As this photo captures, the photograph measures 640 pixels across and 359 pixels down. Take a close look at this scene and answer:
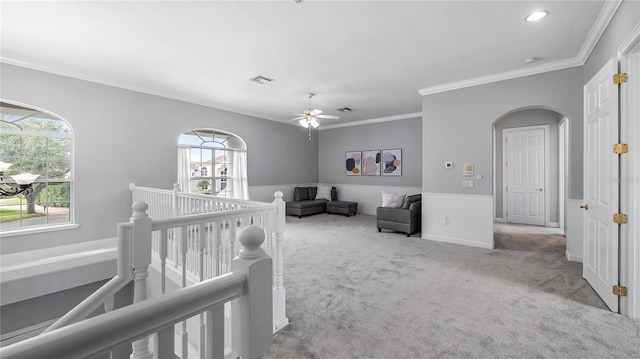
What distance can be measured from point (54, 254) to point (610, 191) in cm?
688

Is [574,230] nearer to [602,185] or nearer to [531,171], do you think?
[602,185]

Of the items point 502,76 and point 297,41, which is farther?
point 502,76

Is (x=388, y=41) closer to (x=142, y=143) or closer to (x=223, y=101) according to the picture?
(x=223, y=101)

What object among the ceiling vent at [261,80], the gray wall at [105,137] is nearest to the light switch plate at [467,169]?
the ceiling vent at [261,80]

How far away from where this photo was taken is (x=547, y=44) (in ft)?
11.2

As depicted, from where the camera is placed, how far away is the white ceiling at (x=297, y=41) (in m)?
2.70

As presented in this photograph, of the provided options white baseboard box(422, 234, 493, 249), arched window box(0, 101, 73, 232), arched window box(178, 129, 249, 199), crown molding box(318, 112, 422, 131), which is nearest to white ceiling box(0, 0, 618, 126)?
arched window box(0, 101, 73, 232)

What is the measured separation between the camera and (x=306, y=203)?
25.1ft

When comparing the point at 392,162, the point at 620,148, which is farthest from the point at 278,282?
the point at 392,162

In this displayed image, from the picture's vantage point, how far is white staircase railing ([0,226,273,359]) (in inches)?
18.0

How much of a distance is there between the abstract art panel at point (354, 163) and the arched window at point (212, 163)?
3.23 metres

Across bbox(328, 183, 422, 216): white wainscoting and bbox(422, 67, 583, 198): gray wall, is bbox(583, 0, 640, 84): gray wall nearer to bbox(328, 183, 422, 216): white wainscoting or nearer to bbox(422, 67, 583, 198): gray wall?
bbox(422, 67, 583, 198): gray wall

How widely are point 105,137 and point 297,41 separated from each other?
3701mm

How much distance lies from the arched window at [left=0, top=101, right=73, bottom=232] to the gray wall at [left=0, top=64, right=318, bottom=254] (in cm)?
17
